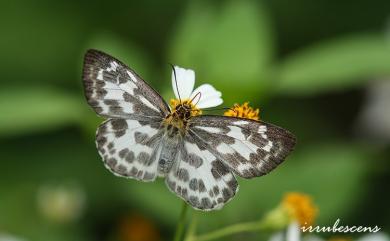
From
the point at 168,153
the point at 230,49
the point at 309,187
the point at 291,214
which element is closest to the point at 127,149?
the point at 168,153

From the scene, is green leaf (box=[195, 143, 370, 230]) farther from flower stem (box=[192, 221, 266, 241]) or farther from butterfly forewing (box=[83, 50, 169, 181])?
butterfly forewing (box=[83, 50, 169, 181])

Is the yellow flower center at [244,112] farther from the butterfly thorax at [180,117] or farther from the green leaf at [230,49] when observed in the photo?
Answer: the green leaf at [230,49]

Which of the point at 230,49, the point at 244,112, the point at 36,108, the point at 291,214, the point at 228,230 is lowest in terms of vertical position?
the point at 228,230

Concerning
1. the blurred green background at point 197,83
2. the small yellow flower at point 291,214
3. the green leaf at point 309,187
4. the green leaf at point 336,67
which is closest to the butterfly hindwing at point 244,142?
the small yellow flower at point 291,214

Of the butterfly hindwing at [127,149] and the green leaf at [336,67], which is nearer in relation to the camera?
the butterfly hindwing at [127,149]

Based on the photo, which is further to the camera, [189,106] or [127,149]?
[189,106]

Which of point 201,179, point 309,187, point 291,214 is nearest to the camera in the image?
point 201,179

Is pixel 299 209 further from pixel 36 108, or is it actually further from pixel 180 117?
pixel 36 108
